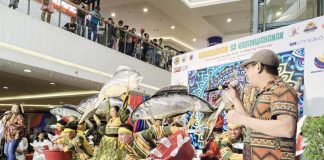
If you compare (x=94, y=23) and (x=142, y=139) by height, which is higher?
(x=94, y=23)

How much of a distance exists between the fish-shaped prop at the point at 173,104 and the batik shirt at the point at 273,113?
1.61 meters

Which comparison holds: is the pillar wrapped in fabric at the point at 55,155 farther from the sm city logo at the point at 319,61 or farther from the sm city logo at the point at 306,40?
the sm city logo at the point at 319,61

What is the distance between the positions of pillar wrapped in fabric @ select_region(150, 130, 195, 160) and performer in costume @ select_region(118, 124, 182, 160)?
813 mm

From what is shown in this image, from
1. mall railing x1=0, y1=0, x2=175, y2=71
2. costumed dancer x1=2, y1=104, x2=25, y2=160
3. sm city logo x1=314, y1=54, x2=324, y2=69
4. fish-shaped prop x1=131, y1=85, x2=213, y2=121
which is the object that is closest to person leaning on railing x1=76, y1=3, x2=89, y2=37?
mall railing x1=0, y1=0, x2=175, y2=71

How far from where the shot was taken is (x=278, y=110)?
2113 mm

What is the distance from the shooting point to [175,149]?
3.18 m

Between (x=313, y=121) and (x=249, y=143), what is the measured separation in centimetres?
46

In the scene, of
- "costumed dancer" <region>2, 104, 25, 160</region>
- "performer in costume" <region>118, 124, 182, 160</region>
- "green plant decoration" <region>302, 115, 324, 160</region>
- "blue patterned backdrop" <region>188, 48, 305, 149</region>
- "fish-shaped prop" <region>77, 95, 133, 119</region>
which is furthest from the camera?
"costumed dancer" <region>2, 104, 25, 160</region>

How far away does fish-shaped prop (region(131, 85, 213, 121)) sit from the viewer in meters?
3.92

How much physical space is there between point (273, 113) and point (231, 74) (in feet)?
9.57

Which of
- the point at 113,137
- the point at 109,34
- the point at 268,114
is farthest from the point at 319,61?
the point at 109,34

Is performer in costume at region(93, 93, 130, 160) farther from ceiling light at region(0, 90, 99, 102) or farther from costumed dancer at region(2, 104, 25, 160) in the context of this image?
A: ceiling light at region(0, 90, 99, 102)

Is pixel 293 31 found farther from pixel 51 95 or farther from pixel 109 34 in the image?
pixel 51 95

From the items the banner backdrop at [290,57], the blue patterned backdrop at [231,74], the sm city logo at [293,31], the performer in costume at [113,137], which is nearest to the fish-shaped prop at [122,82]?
the performer in costume at [113,137]
